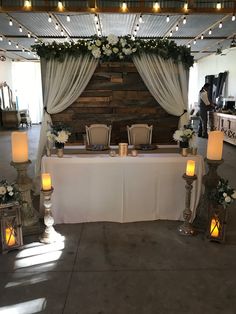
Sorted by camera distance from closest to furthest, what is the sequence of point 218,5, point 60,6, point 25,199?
point 25,199 < point 60,6 < point 218,5

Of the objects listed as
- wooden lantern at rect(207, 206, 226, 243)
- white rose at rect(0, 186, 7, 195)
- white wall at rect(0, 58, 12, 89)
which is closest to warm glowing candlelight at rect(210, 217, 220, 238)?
wooden lantern at rect(207, 206, 226, 243)

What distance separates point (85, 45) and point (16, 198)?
233 cm

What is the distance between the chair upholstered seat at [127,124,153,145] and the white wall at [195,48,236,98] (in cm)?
709

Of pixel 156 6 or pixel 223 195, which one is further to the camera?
pixel 156 6

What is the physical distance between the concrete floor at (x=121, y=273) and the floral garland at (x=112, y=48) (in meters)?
2.31

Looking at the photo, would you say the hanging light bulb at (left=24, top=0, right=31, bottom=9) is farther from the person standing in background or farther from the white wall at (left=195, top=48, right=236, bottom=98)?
the white wall at (left=195, top=48, right=236, bottom=98)

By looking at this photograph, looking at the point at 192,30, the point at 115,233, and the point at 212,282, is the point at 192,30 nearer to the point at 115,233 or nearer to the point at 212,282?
the point at 115,233

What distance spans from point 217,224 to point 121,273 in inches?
42.5

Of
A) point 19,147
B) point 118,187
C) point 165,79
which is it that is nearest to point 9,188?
point 19,147

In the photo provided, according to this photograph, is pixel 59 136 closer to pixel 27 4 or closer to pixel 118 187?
pixel 118 187

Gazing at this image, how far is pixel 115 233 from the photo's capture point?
3.04 m

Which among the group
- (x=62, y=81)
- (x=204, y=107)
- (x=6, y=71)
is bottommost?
(x=204, y=107)

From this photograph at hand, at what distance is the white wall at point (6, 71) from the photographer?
39.0ft

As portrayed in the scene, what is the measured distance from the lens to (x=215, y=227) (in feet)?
9.22
